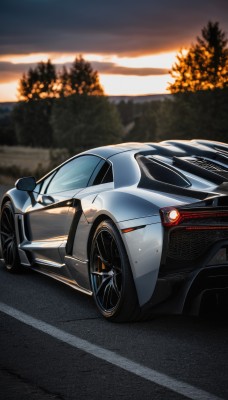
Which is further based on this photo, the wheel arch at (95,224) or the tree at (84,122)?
the tree at (84,122)

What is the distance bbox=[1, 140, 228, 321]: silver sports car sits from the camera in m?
5.52

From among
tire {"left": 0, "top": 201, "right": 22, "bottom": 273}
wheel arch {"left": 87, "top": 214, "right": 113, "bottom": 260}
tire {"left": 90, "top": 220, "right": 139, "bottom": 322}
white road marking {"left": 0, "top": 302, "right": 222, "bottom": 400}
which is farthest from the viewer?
tire {"left": 0, "top": 201, "right": 22, "bottom": 273}

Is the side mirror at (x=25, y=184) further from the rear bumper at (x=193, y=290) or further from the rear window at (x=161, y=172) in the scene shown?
the rear bumper at (x=193, y=290)

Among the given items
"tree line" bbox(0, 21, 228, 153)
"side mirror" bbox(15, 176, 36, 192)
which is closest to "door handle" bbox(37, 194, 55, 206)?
"side mirror" bbox(15, 176, 36, 192)

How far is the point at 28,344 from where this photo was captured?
5.51 meters

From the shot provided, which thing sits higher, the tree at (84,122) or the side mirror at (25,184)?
the side mirror at (25,184)

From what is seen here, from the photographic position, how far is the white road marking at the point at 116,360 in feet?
14.5

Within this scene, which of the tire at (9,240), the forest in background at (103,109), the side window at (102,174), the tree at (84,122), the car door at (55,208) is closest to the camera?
the side window at (102,174)

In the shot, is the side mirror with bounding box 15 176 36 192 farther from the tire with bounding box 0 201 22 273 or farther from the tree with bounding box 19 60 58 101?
the tree with bounding box 19 60 58 101

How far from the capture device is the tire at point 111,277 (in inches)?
229

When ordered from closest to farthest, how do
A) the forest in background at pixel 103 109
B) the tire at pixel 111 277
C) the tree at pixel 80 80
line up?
1. the tire at pixel 111 277
2. the forest in background at pixel 103 109
3. the tree at pixel 80 80

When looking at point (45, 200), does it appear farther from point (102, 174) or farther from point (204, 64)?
point (204, 64)

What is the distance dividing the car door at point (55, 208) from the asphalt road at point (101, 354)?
57cm

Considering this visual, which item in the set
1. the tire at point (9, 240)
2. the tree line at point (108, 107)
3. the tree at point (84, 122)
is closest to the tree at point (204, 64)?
the tree line at point (108, 107)
